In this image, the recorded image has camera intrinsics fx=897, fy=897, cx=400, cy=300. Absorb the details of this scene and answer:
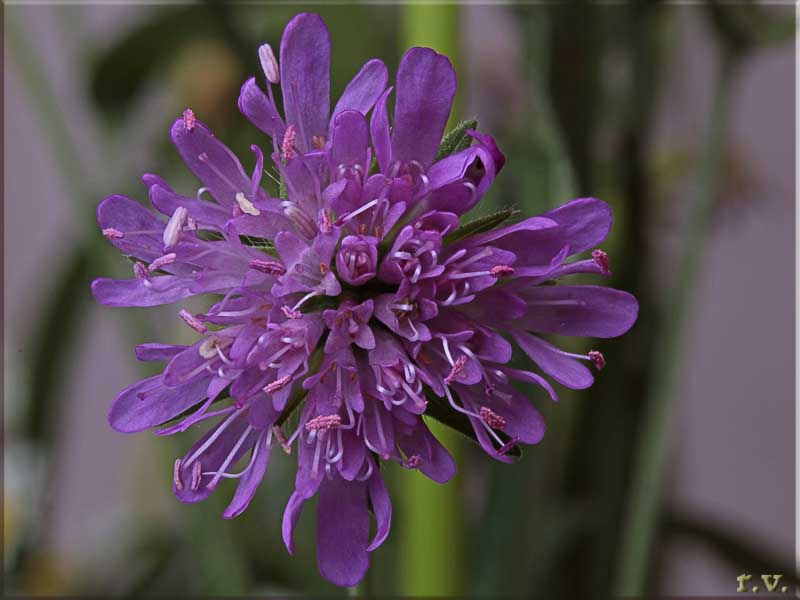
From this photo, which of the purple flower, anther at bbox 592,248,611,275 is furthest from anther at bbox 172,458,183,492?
anther at bbox 592,248,611,275

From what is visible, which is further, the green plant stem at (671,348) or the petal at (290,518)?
the green plant stem at (671,348)

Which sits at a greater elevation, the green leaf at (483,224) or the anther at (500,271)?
the green leaf at (483,224)

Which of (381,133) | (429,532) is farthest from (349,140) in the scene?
(429,532)

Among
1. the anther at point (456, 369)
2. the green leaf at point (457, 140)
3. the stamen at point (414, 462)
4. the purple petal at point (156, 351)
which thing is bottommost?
the stamen at point (414, 462)

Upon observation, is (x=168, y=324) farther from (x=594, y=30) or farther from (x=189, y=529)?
(x=594, y=30)

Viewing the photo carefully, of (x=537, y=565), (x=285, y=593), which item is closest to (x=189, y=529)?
(x=285, y=593)

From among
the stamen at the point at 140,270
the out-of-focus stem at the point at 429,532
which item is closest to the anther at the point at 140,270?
the stamen at the point at 140,270

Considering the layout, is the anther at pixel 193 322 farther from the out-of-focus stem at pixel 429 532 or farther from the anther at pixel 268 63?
the out-of-focus stem at pixel 429 532

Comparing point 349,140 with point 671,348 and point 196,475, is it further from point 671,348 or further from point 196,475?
point 671,348
